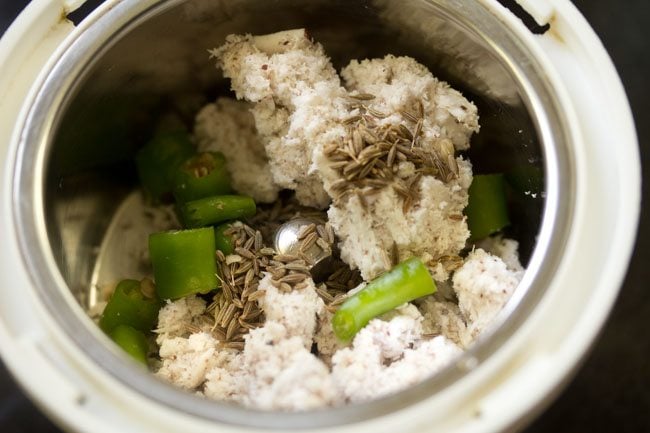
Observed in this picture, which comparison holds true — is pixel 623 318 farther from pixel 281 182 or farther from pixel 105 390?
pixel 105 390

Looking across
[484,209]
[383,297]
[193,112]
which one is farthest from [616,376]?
[193,112]

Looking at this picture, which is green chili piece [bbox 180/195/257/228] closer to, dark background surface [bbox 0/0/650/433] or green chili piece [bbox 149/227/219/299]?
green chili piece [bbox 149/227/219/299]

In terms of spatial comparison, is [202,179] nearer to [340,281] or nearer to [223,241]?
[223,241]

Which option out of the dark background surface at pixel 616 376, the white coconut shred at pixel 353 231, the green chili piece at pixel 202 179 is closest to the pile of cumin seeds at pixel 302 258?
the white coconut shred at pixel 353 231

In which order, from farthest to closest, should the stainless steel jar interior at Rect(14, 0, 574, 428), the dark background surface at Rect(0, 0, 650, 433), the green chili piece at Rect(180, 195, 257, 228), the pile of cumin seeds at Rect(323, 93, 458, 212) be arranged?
the dark background surface at Rect(0, 0, 650, 433), the green chili piece at Rect(180, 195, 257, 228), the pile of cumin seeds at Rect(323, 93, 458, 212), the stainless steel jar interior at Rect(14, 0, 574, 428)

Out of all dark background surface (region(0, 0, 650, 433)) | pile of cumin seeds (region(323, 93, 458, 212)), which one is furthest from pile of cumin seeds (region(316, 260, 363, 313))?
dark background surface (region(0, 0, 650, 433))

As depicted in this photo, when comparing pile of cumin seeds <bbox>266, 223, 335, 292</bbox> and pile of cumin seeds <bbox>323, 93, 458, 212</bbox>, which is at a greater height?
pile of cumin seeds <bbox>323, 93, 458, 212</bbox>
